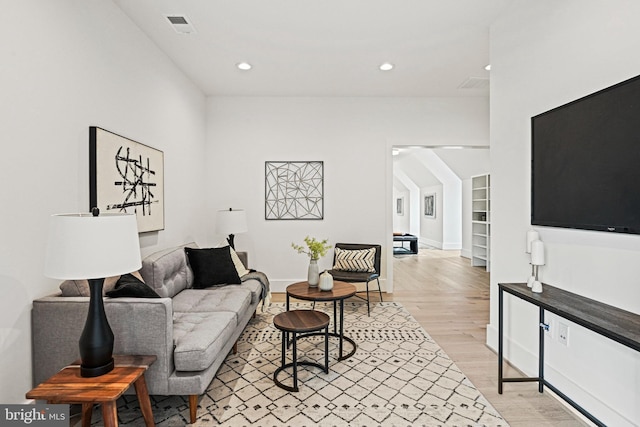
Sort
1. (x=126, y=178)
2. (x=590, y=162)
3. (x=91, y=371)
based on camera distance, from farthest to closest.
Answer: (x=126, y=178)
(x=590, y=162)
(x=91, y=371)

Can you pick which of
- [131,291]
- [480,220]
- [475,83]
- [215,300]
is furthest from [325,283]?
[480,220]

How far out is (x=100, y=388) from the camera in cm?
166

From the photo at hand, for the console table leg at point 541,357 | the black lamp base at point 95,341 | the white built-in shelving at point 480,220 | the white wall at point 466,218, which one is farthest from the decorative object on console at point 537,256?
the white wall at point 466,218

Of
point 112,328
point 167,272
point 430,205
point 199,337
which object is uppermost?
point 430,205

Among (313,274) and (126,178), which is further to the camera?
(313,274)

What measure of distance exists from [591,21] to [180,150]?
3940 millimetres

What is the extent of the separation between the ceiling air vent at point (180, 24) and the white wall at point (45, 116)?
0.35 m

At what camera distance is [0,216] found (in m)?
1.84

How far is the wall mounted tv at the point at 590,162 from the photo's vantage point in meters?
1.76

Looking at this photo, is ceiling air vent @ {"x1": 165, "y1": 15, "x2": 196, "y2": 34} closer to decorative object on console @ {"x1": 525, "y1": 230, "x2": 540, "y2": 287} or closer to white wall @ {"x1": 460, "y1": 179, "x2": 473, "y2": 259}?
decorative object on console @ {"x1": 525, "y1": 230, "x2": 540, "y2": 287}

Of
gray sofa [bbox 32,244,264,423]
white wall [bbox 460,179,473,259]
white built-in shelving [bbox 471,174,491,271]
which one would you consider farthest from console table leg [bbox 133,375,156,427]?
white wall [bbox 460,179,473,259]

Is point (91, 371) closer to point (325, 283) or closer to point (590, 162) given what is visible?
point (325, 283)

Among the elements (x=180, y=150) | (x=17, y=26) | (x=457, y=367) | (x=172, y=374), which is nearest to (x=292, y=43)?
(x=180, y=150)

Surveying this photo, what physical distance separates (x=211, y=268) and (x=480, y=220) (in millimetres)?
6416
